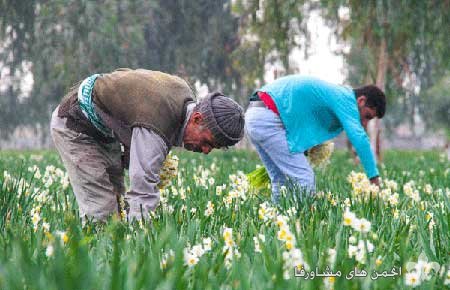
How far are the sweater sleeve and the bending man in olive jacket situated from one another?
59.2 inches

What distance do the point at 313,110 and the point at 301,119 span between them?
13cm

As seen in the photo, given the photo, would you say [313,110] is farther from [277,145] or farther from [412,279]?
[412,279]

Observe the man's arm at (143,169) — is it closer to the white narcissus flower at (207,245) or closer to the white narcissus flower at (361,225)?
the white narcissus flower at (207,245)

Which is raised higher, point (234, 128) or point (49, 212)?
point (234, 128)

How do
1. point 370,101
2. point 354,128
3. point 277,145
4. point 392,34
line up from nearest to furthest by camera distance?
1. point 354,128
2. point 277,145
3. point 370,101
4. point 392,34

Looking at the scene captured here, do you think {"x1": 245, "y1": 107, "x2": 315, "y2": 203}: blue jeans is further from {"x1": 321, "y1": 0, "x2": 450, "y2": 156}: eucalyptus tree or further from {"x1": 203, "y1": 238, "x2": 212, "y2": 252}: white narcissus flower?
{"x1": 321, "y1": 0, "x2": 450, "y2": 156}: eucalyptus tree

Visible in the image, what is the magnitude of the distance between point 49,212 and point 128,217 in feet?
1.56

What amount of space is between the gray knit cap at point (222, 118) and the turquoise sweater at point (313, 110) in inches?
59.0

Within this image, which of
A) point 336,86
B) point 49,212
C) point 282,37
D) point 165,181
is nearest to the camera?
point 49,212

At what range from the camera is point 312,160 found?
16.5ft

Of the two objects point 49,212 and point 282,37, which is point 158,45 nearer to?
point 282,37

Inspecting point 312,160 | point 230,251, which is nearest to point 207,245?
point 230,251

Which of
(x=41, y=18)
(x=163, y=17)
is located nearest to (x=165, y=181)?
(x=41, y=18)

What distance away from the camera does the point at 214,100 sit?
3.01 metres
